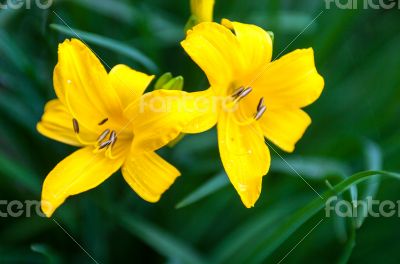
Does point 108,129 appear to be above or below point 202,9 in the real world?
below

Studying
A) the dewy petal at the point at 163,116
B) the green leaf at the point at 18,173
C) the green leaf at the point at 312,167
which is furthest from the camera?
the green leaf at the point at 312,167

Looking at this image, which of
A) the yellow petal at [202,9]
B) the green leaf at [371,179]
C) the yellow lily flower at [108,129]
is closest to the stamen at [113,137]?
the yellow lily flower at [108,129]

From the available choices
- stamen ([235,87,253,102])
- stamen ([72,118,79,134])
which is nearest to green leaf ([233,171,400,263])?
stamen ([235,87,253,102])

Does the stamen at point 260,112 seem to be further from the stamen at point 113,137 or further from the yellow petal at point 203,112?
the stamen at point 113,137

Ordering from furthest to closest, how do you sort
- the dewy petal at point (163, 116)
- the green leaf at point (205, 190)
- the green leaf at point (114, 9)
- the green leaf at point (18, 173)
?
the green leaf at point (114, 9) → the green leaf at point (18, 173) → the green leaf at point (205, 190) → the dewy petal at point (163, 116)

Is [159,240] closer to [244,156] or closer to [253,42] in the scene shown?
[244,156]

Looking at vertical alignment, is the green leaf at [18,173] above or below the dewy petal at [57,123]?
below

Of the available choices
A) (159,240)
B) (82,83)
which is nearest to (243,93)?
(82,83)
